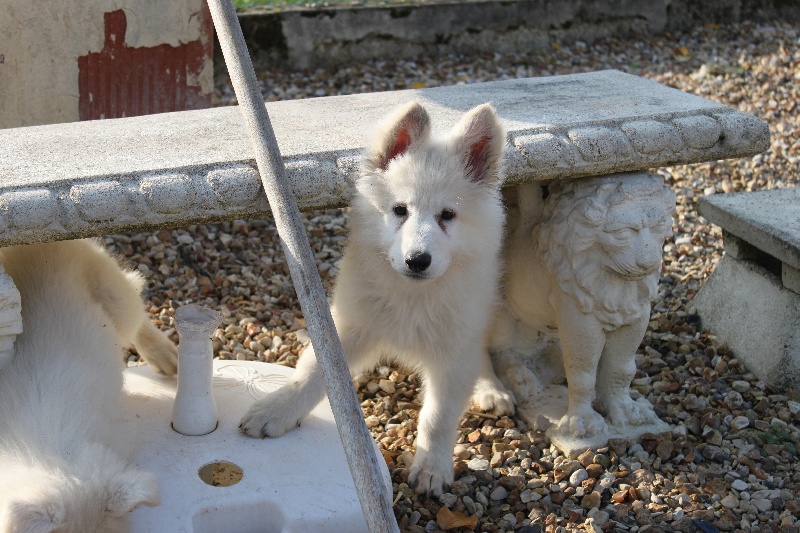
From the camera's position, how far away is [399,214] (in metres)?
2.84

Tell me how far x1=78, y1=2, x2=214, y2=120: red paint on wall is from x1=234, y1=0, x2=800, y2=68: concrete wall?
1.60 meters

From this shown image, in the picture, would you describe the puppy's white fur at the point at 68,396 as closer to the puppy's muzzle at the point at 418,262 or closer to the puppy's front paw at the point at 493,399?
the puppy's muzzle at the point at 418,262

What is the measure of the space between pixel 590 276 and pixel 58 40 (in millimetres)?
3079

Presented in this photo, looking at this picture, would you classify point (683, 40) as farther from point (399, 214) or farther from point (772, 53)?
point (399, 214)

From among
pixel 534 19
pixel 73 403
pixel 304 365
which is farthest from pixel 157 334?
pixel 534 19

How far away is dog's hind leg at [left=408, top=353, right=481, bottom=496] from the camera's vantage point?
319 centimetres

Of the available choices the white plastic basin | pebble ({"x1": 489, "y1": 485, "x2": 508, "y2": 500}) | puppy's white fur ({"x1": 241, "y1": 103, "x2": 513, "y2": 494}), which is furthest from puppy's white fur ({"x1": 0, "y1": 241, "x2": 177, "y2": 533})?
pebble ({"x1": 489, "y1": 485, "x2": 508, "y2": 500})

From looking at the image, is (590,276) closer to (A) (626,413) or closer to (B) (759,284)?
(A) (626,413)

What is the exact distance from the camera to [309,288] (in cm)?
251

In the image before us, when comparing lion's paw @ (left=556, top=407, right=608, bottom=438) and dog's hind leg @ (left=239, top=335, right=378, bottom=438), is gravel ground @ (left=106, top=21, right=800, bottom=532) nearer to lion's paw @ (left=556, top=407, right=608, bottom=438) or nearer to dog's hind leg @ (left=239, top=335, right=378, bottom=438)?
lion's paw @ (left=556, top=407, right=608, bottom=438)

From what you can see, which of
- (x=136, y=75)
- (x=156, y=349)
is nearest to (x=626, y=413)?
(x=156, y=349)

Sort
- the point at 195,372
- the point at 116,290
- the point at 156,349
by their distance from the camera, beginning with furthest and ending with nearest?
the point at 156,349 → the point at 116,290 → the point at 195,372

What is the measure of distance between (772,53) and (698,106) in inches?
178

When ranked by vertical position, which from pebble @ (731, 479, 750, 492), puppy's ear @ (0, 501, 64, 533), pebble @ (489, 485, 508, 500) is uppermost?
puppy's ear @ (0, 501, 64, 533)
